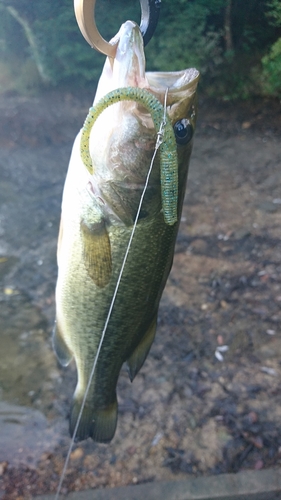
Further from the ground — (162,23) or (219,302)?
(162,23)

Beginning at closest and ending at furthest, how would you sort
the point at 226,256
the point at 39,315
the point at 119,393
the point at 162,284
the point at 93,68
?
1. the point at 162,284
2. the point at 119,393
3. the point at 39,315
4. the point at 226,256
5. the point at 93,68

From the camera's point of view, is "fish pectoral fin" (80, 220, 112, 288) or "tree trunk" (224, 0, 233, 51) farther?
"tree trunk" (224, 0, 233, 51)

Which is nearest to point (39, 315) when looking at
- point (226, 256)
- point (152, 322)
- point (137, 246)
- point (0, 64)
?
point (226, 256)

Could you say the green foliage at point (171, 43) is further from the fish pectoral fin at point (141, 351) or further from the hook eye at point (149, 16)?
the fish pectoral fin at point (141, 351)

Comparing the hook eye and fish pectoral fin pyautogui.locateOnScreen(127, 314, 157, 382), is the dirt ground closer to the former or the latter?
fish pectoral fin pyautogui.locateOnScreen(127, 314, 157, 382)

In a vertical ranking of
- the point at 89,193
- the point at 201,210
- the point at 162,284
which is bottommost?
the point at 201,210

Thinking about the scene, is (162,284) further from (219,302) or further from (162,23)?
(162,23)

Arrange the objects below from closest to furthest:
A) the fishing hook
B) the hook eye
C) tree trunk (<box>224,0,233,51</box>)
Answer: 1. the fishing hook
2. the hook eye
3. tree trunk (<box>224,0,233,51</box>)

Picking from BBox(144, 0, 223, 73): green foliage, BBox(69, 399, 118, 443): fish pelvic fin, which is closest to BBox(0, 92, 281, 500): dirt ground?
BBox(69, 399, 118, 443): fish pelvic fin
